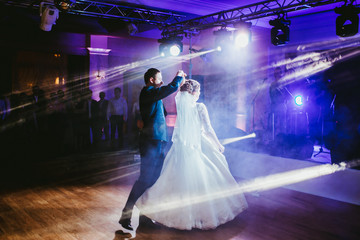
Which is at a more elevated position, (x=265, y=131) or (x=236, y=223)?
(x=265, y=131)

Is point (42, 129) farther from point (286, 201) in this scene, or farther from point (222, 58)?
point (286, 201)

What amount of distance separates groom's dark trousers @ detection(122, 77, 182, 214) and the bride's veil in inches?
8.6

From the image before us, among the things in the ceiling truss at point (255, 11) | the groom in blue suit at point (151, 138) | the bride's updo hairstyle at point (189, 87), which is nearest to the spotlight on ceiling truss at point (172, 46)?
the ceiling truss at point (255, 11)

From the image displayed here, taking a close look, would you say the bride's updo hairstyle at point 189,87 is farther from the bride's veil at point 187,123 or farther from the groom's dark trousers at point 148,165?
the groom's dark trousers at point 148,165

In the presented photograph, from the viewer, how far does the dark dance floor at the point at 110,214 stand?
3014mm

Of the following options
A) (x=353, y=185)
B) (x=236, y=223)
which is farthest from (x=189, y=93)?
(x=353, y=185)

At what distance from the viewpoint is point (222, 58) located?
10258 mm

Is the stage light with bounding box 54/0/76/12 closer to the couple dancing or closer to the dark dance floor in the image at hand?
the dark dance floor

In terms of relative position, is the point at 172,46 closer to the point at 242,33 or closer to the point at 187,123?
the point at 242,33

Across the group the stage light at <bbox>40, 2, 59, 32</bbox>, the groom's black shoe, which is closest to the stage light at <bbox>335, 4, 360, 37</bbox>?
the groom's black shoe

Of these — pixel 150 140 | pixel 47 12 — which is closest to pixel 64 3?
pixel 47 12

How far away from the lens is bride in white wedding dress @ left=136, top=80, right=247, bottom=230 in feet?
9.90

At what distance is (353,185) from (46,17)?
6.05 m

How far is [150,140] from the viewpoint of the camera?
2.97 m
